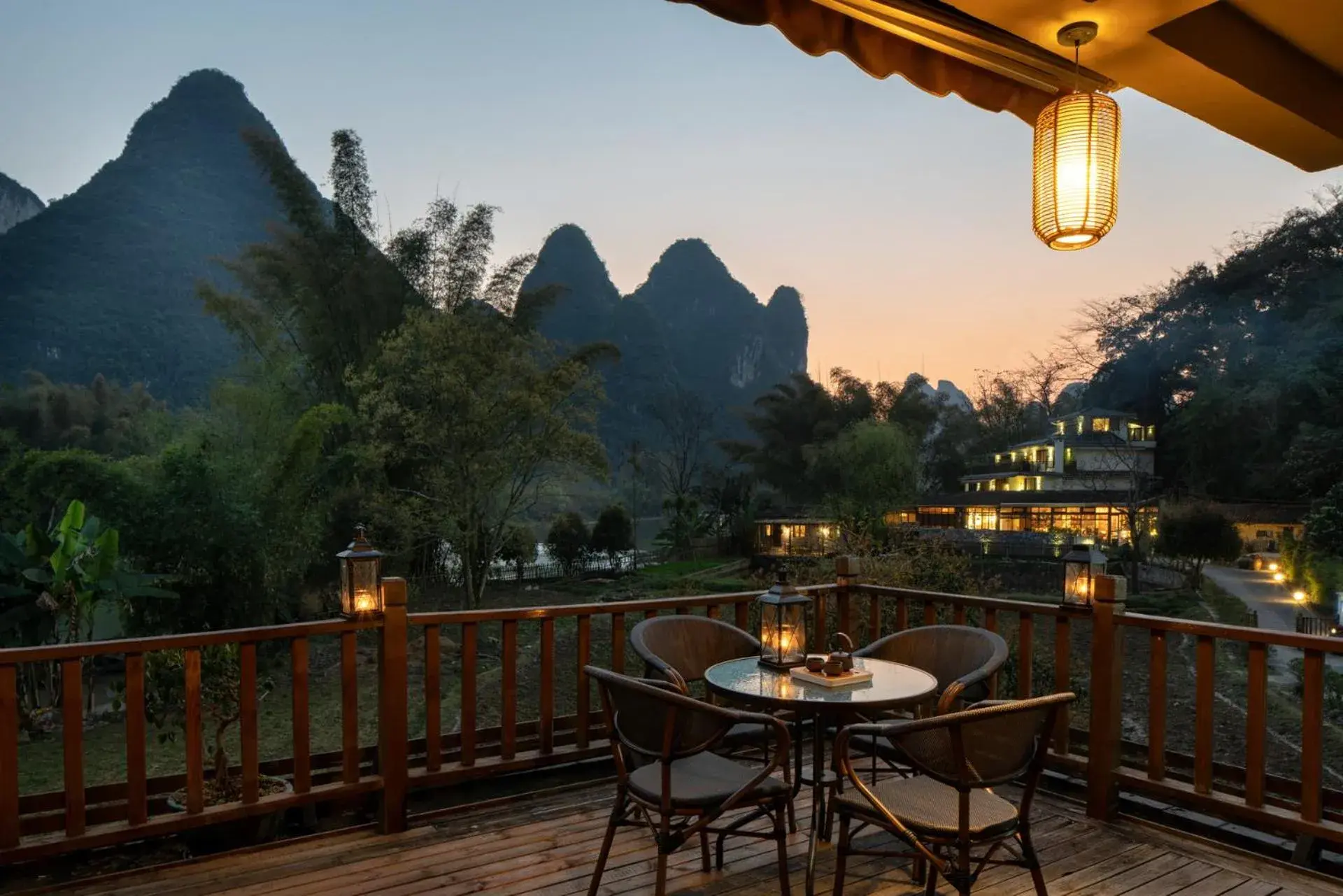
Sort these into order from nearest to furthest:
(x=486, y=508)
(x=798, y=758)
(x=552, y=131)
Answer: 1. (x=798, y=758)
2. (x=486, y=508)
3. (x=552, y=131)

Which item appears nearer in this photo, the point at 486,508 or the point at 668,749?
the point at 668,749

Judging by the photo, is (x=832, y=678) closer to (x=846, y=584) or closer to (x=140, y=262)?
(x=846, y=584)

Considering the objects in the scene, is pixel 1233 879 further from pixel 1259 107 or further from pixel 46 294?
pixel 46 294

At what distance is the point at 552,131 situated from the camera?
2527 centimetres

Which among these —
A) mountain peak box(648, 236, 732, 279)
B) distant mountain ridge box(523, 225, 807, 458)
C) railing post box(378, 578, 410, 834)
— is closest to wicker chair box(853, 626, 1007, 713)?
railing post box(378, 578, 410, 834)

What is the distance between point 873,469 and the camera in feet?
78.4

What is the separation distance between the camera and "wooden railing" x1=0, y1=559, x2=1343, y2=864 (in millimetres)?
2475

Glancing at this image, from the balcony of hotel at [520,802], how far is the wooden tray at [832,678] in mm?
641

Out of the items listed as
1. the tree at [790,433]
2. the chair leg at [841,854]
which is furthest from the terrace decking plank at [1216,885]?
the tree at [790,433]

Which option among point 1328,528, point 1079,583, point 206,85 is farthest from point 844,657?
point 206,85

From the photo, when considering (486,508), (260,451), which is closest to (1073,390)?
(486,508)

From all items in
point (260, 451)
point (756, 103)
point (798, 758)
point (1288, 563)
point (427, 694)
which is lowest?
point (1288, 563)

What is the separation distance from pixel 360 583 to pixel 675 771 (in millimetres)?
1380

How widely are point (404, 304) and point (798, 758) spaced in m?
15.2
